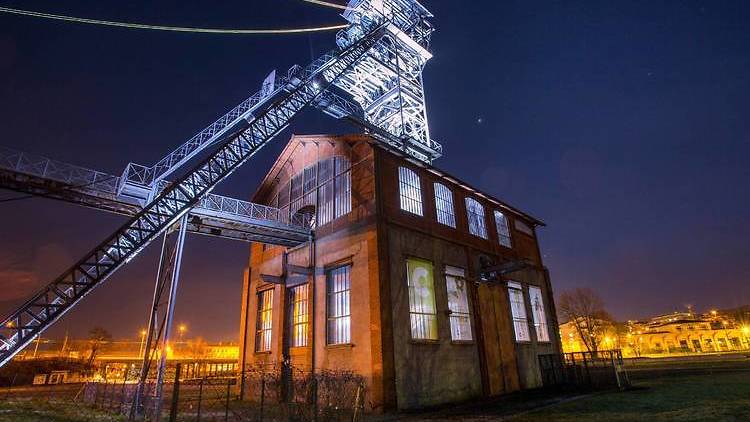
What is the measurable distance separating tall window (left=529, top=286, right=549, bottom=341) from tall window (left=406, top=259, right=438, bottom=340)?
9.87 meters

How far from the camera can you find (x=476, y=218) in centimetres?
2283

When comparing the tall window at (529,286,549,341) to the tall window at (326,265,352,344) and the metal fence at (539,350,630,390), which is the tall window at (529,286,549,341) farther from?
the tall window at (326,265,352,344)

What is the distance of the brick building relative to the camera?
15148 mm

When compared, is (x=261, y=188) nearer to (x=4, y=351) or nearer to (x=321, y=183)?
(x=321, y=183)

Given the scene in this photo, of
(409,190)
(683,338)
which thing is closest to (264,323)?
(409,190)

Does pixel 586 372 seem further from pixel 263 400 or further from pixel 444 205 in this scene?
pixel 263 400

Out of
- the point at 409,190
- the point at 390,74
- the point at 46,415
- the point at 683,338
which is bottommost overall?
the point at 46,415

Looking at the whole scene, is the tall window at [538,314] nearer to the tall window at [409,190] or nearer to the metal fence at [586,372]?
the metal fence at [586,372]

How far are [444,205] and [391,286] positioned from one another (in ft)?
22.8

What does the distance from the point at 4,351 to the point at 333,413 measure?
985 centimetres

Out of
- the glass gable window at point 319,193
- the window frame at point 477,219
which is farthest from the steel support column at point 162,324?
the window frame at point 477,219

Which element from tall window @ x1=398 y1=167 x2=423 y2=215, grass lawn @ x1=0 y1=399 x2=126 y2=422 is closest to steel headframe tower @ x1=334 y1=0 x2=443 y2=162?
tall window @ x1=398 y1=167 x2=423 y2=215

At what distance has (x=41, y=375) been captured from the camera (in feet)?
108

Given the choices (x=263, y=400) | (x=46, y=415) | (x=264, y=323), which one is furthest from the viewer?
(x=264, y=323)
